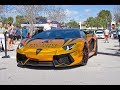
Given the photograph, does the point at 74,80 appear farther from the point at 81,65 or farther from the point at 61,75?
the point at 81,65

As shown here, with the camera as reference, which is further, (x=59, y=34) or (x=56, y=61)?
(x=59, y=34)

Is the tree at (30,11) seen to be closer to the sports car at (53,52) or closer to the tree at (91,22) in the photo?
the sports car at (53,52)

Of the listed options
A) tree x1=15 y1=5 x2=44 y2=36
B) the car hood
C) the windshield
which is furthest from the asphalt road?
tree x1=15 y1=5 x2=44 y2=36

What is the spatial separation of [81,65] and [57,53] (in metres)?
1.16

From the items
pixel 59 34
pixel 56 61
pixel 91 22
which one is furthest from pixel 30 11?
pixel 91 22

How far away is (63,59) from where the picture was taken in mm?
8523

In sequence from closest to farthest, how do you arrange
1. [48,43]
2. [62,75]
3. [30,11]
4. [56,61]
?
[62,75], [56,61], [48,43], [30,11]

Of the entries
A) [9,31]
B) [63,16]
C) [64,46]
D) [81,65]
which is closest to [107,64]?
[81,65]

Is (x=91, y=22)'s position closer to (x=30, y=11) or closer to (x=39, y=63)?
(x=30, y=11)

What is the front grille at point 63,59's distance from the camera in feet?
27.7

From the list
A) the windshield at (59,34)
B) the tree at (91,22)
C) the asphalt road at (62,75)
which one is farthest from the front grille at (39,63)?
the tree at (91,22)

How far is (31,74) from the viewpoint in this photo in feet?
25.7

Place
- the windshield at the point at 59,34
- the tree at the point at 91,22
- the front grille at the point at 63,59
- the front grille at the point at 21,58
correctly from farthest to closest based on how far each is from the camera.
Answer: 1. the tree at the point at 91,22
2. the windshield at the point at 59,34
3. the front grille at the point at 21,58
4. the front grille at the point at 63,59

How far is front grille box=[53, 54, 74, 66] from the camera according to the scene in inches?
333
